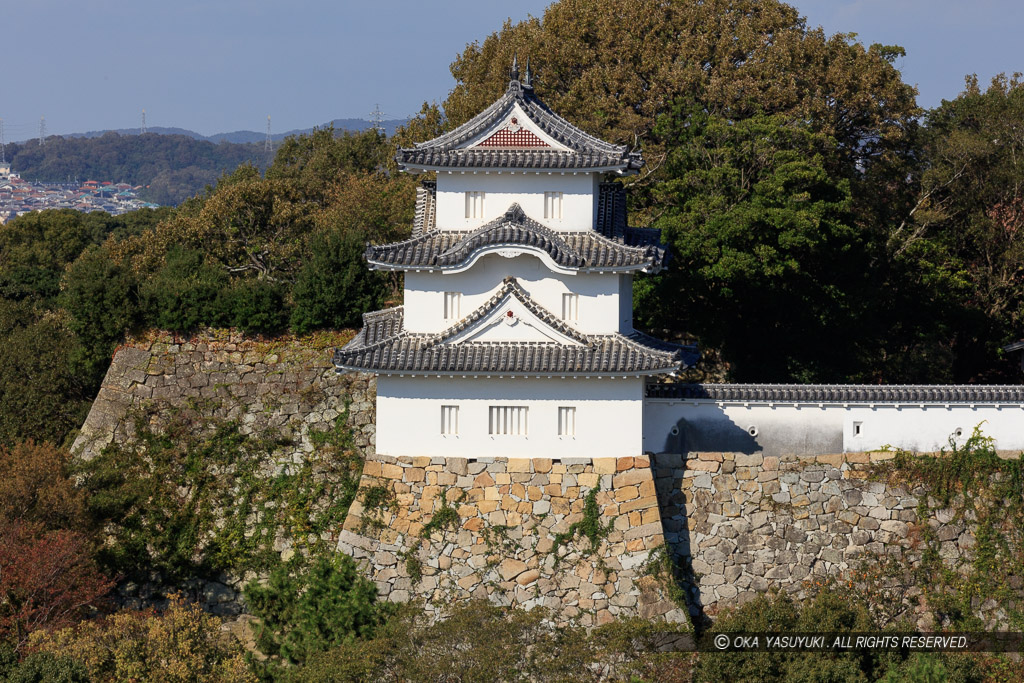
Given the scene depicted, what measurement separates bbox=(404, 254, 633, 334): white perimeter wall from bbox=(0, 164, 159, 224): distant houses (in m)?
97.3

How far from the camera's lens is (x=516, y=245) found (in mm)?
22109

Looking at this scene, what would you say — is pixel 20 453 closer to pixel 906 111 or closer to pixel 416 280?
pixel 416 280

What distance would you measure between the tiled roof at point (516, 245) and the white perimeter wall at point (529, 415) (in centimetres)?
228

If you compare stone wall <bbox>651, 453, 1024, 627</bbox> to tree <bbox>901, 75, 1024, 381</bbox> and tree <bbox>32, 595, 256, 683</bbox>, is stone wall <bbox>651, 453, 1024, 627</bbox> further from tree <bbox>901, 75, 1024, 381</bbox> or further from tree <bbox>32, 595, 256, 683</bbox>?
tree <bbox>901, 75, 1024, 381</bbox>

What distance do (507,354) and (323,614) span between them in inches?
243

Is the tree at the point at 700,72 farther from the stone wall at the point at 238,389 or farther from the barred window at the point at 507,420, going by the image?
the barred window at the point at 507,420

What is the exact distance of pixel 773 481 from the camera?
23.8 m

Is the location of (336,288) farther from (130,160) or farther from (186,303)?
(130,160)

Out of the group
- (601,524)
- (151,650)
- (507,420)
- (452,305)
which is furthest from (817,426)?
(151,650)

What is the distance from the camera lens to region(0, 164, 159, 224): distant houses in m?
122

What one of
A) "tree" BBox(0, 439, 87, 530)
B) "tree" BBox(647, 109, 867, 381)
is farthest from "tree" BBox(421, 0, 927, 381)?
"tree" BBox(0, 439, 87, 530)

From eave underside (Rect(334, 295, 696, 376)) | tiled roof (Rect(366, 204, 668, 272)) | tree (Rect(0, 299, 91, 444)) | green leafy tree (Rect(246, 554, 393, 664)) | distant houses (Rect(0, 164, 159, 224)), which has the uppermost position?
distant houses (Rect(0, 164, 159, 224))

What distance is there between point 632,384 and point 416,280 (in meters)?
4.80

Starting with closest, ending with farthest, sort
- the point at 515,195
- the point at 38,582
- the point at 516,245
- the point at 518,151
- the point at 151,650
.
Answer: the point at 151,650 → the point at 38,582 → the point at 516,245 → the point at 518,151 → the point at 515,195
